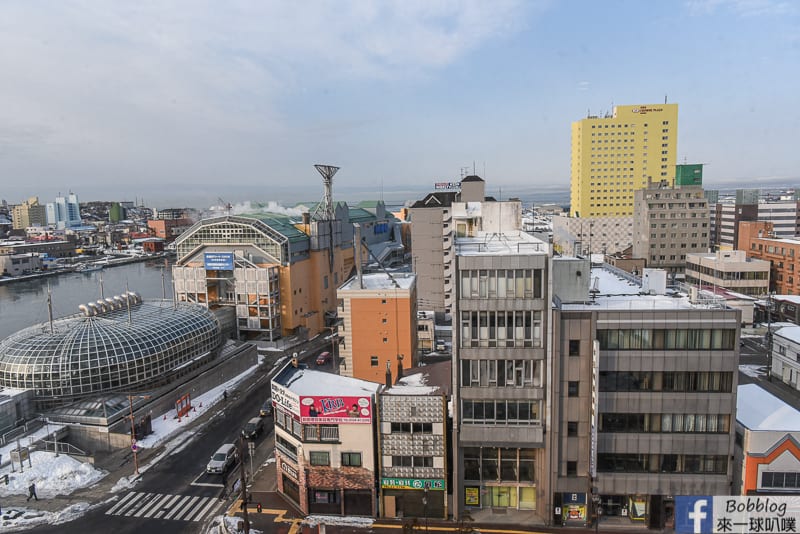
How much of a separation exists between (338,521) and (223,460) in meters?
11.1

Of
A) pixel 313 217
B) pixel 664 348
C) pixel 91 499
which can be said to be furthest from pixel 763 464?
pixel 313 217

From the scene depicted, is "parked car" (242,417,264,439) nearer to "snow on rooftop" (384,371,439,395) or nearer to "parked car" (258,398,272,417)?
"parked car" (258,398,272,417)

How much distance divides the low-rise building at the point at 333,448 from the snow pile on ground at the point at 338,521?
32 centimetres

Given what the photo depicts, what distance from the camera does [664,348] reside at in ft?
89.8

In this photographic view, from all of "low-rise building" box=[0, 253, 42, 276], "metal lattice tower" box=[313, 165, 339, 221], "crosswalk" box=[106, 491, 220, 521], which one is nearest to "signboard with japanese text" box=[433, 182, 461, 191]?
"metal lattice tower" box=[313, 165, 339, 221]

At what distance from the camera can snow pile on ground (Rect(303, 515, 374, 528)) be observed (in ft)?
98.7

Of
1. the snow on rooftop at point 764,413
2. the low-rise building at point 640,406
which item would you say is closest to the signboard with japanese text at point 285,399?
the low-rise building at point 640,406

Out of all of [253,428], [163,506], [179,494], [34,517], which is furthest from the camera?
[253,428]

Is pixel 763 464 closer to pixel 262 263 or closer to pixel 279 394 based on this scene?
pixel 279 394

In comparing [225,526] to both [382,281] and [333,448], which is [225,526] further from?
[382,281]

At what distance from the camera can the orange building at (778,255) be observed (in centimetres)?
8138

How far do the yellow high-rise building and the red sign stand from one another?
14062 centimetres

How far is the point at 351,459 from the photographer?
101ft

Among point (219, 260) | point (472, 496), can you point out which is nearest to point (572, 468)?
point (472, 496)
